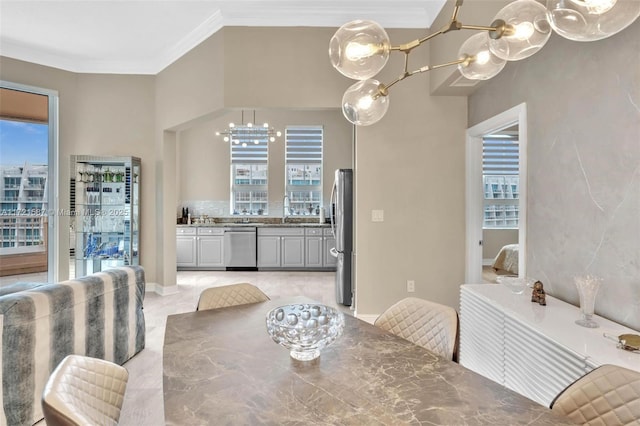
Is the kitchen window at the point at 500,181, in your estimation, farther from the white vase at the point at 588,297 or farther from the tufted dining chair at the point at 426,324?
the tufted dining chair at the point at 426,324

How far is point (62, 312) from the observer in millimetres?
2104

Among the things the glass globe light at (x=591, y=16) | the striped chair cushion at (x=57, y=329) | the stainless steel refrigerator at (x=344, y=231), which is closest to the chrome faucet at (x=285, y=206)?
the stainless steel refrigerator at (x=344, y=231)

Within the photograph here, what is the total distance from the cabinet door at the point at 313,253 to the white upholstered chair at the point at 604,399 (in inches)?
204

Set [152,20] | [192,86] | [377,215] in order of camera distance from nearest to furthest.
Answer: [377,215]
[152,20]
[192,86]

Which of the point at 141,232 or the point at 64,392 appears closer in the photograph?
the point at 64,392

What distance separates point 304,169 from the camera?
22.5ft

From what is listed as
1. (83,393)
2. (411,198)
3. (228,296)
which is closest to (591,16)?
(83,393)

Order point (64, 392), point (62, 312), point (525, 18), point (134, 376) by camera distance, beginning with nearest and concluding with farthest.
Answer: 1. point (64, 392)
2. point (525, 18)
3. point (62, 312)
4. point (134, 376)

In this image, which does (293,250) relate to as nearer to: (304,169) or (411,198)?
(304,169)

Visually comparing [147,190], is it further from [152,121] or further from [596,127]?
[596,127]

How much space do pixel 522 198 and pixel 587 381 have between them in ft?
5.86

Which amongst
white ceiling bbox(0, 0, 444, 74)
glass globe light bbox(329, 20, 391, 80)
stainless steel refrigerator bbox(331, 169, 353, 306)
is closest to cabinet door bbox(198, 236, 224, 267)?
stainless steel refrigerator bbox(331, 169, 353, 306)

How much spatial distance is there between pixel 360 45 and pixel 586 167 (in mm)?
1627

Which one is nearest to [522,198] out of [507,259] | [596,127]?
[596,127]
